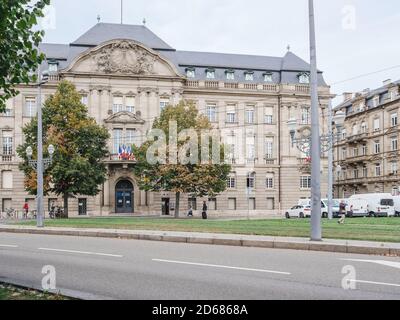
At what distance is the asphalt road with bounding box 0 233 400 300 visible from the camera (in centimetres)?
905

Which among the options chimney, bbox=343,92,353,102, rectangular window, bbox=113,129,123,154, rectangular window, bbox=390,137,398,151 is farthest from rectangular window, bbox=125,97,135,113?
chimney, bbox=343,92,353,102

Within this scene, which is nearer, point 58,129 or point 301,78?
point 58,129

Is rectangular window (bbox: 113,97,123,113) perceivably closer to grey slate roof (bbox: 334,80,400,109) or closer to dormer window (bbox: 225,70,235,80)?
dormer window (bbox: 225,70,235,80)

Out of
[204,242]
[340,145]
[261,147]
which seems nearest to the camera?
[204,242]

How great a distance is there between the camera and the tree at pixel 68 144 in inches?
1702

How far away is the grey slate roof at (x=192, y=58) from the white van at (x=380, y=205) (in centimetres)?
2058

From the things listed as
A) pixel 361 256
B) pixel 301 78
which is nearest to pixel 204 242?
pixel 361 256

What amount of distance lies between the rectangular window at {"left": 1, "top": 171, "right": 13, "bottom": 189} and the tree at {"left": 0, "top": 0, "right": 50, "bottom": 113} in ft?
165

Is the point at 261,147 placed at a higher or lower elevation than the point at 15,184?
higher

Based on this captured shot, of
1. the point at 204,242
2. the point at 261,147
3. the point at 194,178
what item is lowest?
the point at 204,242

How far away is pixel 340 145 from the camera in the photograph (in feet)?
276
